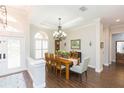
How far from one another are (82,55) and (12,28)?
14.8ft

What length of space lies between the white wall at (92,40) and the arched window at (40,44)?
2.61 metres

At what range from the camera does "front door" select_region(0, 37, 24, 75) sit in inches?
168

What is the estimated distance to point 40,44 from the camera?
804cm

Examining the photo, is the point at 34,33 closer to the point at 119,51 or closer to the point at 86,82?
the point at 86,82

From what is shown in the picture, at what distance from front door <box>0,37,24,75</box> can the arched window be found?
2.93 m

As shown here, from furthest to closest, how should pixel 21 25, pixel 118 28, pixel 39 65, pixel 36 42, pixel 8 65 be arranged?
pixel 36 42
pixel 118 28
pixel 21 25
pixel 8 65
pixel 39 65

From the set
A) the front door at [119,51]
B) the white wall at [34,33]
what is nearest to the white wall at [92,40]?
the white wall at [34,33]

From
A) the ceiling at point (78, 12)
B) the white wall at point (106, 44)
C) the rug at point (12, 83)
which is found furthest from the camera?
the white wall at point (106, 44)

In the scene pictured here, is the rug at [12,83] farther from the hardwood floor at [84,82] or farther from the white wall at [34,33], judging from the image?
the white wall at [34,33]

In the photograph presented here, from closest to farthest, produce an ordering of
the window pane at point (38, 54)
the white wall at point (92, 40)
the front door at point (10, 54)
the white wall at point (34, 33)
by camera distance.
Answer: the front door at point (10, 54) → the white wall at point (92, 40) → the white wall at point (34, 33) → the window pane at point (38, 54)

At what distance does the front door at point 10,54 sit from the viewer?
14.0 feet

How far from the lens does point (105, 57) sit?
6.71 metres
